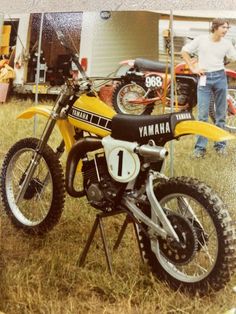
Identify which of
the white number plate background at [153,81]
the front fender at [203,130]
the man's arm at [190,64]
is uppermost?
the man's arm at [190,64]

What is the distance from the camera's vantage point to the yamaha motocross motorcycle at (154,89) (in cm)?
74

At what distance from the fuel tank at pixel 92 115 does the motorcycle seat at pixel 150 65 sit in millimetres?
82

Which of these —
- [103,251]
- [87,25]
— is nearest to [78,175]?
[103,251]

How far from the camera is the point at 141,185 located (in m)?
0.81

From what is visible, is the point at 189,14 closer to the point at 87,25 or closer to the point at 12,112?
the point at 87,25

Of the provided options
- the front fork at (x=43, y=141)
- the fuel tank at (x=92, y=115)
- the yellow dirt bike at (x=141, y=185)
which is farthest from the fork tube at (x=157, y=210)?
the front fork at (x=43, y=141)

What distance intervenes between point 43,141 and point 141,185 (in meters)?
0.22

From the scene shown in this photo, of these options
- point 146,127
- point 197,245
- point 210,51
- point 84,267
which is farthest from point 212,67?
point 84,267

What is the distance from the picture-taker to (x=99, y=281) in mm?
826

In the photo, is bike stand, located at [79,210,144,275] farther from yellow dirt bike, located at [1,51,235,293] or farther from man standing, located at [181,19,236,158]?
man standing, located at [181,19,236,158]

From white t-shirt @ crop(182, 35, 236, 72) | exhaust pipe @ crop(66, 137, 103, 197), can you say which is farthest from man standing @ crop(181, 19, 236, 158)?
exhaust pipe @ crop(66, 137, 103, 197)

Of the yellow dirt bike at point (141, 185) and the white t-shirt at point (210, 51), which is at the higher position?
the white t-shirt at point (210, 51)

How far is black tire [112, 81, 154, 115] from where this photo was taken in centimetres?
78

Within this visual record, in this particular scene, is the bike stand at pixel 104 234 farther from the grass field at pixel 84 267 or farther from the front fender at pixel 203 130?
the front fender at pixel 203 130
